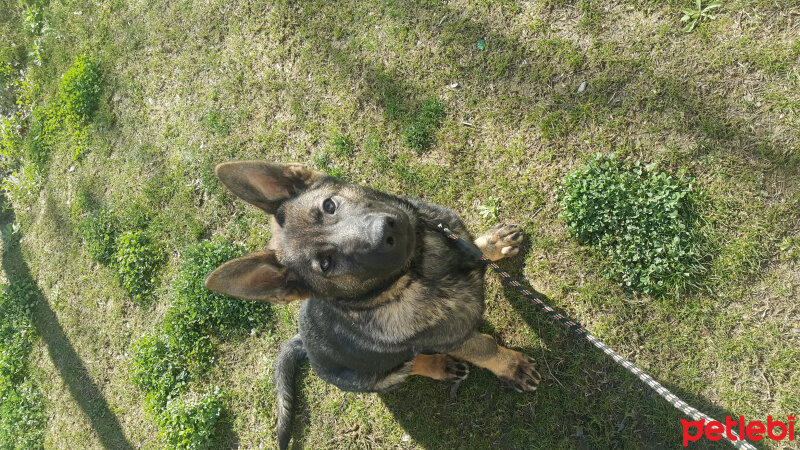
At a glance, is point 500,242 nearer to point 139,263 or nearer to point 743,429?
point 743,429

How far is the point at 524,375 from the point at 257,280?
283 cm

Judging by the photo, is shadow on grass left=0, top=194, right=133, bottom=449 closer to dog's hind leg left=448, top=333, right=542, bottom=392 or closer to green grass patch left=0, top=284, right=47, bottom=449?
green grass patch left=0, top=284, right=47, bottom=449

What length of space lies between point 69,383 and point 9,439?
5.19 ft

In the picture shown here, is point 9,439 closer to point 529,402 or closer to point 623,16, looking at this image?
point 529,402

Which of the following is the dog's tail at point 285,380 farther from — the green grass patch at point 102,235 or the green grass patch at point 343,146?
the green grass patch at point 102,235

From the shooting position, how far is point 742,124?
3967 millimetres

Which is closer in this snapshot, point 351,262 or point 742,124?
point 351,262

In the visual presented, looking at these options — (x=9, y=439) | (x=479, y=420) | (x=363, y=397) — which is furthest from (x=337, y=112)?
(x=9, y=439)

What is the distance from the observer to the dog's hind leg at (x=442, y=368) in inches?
178

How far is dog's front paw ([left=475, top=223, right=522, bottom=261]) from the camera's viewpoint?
4.55m

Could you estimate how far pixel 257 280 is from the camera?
3.05 metres

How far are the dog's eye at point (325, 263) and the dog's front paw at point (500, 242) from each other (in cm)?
189

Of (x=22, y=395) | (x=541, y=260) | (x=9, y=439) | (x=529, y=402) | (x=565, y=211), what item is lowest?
(x=9, y=439)

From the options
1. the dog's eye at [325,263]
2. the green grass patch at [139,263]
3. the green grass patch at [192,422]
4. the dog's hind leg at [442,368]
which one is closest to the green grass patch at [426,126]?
the dog's hind leg at [442,368]
